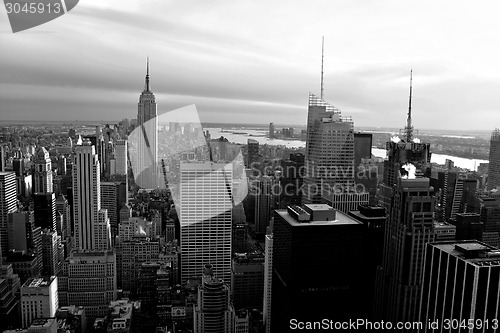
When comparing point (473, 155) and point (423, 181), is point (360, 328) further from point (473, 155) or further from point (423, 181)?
point (473, 155)

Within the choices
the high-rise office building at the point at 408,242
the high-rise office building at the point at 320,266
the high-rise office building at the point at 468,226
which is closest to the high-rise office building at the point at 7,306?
the high-rise office building at the point at 320,266

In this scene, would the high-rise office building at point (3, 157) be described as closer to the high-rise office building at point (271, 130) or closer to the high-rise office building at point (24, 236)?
the high-rise office building at point (24, 236)

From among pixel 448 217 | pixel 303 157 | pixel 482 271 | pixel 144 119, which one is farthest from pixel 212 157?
pixel 482 271

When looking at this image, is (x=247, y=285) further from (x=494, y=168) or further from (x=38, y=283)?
(x=494, y=168)

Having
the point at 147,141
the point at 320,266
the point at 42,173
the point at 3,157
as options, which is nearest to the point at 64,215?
the point at 42,173

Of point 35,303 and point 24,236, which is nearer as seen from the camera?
point 35,303

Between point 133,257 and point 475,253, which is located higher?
point 475,253
